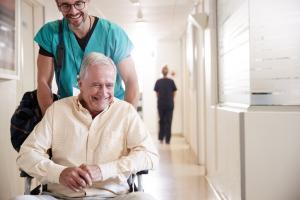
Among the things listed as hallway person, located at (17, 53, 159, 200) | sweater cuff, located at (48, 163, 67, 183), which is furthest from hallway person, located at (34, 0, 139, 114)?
sweater cuff, located at (48, 163, 67, 183)

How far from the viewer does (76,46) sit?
215 cm

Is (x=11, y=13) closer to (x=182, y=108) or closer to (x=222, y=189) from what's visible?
(x=222, y=189)

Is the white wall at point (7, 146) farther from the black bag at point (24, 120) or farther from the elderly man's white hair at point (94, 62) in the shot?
the elderly man's white hair at point (94, 62)

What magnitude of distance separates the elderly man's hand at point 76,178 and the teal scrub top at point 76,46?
641 millimetres

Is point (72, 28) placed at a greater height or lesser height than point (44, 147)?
greater

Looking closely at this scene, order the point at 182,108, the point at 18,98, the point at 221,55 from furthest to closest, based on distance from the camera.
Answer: the point at 182,108 → the point at 221,55 → the point at 18,98

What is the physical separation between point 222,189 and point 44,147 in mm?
2342

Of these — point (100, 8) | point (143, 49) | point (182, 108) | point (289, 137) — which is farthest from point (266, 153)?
point (143, 49)

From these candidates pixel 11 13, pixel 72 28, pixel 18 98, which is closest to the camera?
pixel 72 28

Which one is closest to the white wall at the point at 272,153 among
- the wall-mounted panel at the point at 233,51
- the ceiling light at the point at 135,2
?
the wall-mounted panel at the point at 233,51

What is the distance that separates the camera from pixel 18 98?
364 cm

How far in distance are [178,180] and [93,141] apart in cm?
284

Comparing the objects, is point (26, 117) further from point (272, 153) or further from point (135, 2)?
point (135, 2)

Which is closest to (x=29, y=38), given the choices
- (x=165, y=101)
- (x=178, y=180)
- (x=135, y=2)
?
(x=135, y=2)
